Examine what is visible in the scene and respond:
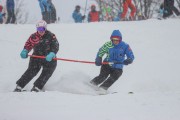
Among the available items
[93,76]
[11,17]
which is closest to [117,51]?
[93,76]

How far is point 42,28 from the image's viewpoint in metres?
8.81

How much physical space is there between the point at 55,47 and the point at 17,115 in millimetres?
3082

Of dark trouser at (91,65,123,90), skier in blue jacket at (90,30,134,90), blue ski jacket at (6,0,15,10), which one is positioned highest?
blue ski jacket at (6,0,15,10)

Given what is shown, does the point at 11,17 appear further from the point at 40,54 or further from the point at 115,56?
the point at 115,56

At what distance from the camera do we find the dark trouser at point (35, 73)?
8.84m

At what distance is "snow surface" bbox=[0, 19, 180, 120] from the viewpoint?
628 cm

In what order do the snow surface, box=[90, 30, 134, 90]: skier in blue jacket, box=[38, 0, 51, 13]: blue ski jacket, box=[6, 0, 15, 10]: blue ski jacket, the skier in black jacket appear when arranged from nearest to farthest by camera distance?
the snow surface, the skier in black jacket, box=[90, 30, 134, 90]: skier in blue jacket, box=[38, 0, 51, 13]: blue ski jacket, box=[6, 0, 15, 10]: blue ski jacket

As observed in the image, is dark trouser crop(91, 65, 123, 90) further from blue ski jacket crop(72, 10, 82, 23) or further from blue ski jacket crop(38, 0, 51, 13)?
blue ski jacket crop(72, 10, 82, 23)

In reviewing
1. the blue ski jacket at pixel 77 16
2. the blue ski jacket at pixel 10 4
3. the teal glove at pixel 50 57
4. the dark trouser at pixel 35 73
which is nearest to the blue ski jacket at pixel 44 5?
the blue ski jacket at pixel 10 4

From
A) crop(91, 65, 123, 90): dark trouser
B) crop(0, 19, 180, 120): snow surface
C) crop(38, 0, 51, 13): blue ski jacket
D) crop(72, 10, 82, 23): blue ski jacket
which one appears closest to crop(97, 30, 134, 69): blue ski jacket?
crop(91, 65, 123, 90): dark trouser

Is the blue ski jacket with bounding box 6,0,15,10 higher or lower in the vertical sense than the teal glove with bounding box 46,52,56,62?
higher

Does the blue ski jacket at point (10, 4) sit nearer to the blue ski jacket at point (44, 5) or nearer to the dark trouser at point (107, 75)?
the blue ski jacket at point (44, 5)

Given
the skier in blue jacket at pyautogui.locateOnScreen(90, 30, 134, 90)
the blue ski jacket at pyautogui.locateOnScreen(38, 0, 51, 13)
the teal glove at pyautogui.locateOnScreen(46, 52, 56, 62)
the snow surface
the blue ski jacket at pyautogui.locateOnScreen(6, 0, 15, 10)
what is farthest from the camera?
the blue ski jacket at pyautogui.locateOnScreen(6, 0, 15, 10)

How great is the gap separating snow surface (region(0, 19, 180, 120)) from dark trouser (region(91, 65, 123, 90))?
304 mm
